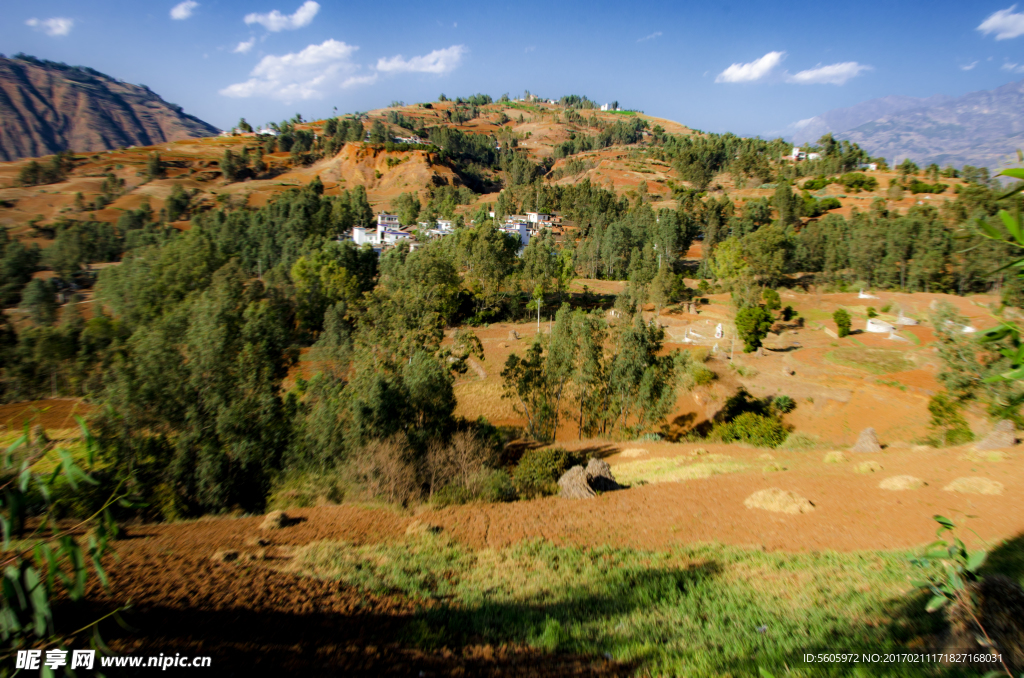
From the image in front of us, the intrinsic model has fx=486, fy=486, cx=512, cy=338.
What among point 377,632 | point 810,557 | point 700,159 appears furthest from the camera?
point 700,159

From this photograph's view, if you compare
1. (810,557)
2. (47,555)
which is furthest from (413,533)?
(47,555)

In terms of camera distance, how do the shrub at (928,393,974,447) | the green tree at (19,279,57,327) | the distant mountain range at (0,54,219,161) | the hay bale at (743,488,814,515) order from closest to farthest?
1. the hay bale at (743,488,814,515)
2. the shrub at (928,393,974,447)
3. the green tree at (19,279,57,327)
4. the distant mountain range at (0,54,219,161)

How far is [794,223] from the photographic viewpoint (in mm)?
69000

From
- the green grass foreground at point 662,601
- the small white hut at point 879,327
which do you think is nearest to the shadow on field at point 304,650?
the green grass foreground at point 662,601

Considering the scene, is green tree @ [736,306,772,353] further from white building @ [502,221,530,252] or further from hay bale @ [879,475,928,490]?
white building @ [502,221,530,252]

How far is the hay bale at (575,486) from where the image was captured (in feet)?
39.5

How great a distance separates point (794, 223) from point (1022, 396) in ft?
259

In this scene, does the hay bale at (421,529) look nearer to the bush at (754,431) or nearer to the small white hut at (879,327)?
the bush at (754,431)

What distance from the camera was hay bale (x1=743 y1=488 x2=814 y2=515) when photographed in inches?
382

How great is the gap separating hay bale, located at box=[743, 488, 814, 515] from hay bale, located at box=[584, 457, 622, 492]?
3.43m

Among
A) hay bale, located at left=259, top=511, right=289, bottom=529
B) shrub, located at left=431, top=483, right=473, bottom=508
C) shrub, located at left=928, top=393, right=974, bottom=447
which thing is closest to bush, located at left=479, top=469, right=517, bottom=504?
shrub, located at left=431, top=483, right=473, bottom=508

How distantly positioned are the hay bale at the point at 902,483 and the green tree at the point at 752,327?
943 inches

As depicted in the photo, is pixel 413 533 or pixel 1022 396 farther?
pixel 413 533

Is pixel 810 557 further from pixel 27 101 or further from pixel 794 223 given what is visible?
pixel 27 101
